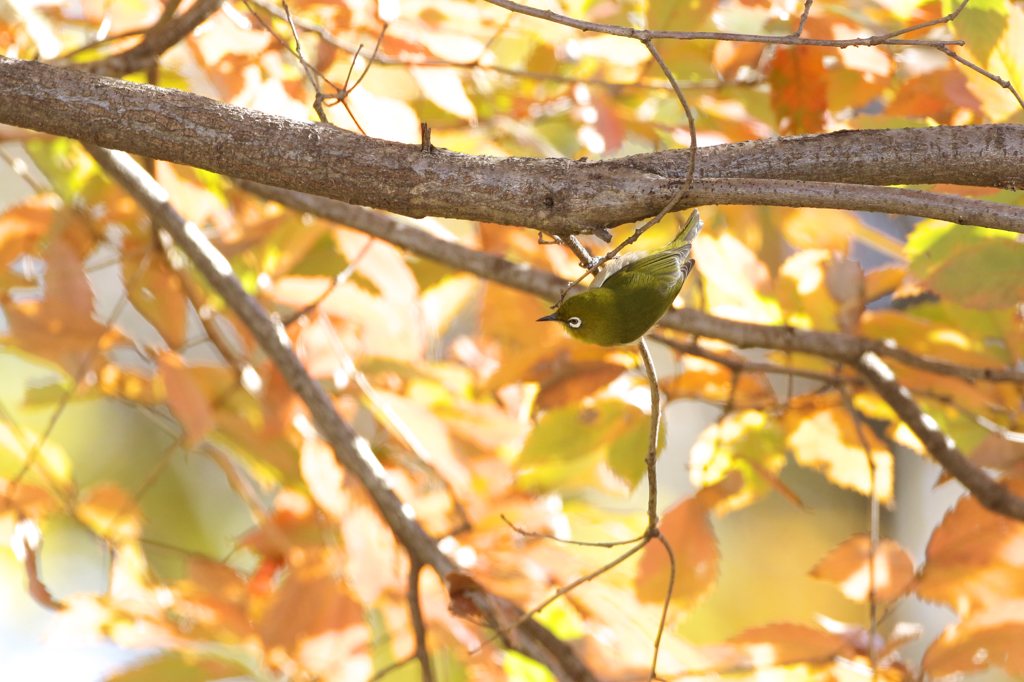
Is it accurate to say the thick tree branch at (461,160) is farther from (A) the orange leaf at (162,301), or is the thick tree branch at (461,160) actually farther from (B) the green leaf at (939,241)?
(A) the orange leaf at (162,301)

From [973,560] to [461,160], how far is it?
2.40ft

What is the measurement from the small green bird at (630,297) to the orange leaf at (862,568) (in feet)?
1.36

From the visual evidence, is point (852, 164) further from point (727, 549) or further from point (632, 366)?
point (727, 549)

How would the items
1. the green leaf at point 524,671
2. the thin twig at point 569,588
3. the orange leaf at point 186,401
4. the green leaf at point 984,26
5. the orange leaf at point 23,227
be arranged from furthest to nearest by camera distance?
the orange leaf at point 23,227, the green leaf at point 524,671, the orange leaf at point 186,401, the green leaf at point 984,26, the thin twig at point 569,588

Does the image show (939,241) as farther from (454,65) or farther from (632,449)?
(454,65)

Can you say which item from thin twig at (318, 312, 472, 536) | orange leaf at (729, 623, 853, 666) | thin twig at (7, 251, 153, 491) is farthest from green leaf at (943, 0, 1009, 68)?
thin twig at (7, 251, 153, 491)

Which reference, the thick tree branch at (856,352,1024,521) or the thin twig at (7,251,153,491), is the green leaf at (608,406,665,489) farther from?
the thin twig at (7,251,153,491)

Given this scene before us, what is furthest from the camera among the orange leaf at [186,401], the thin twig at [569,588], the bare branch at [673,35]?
the orange leaf at [186,401]

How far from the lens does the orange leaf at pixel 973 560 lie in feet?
2.72

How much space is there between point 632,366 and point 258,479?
659mm

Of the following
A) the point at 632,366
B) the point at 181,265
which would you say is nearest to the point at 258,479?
the point at 181,265

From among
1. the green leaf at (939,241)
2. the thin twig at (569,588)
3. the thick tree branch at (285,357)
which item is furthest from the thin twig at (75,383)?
the green leaf at (939,241)

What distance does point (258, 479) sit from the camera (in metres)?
1.23

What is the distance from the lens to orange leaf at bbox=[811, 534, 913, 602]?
88 cm
